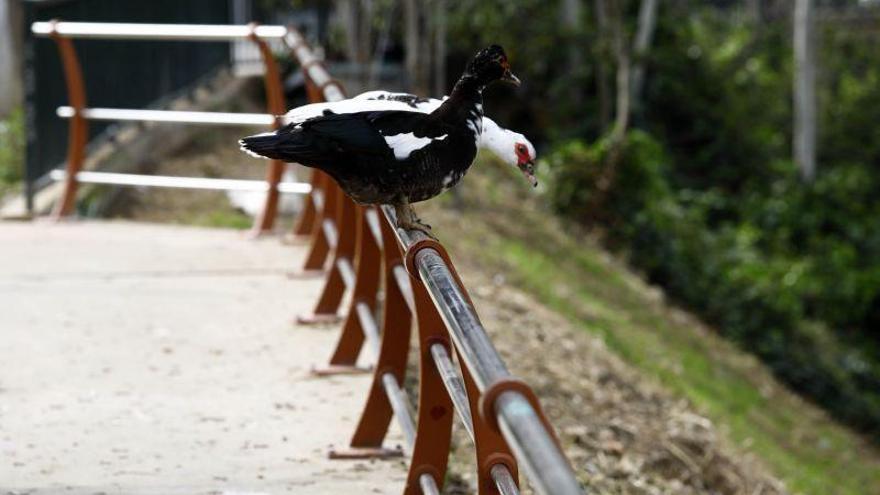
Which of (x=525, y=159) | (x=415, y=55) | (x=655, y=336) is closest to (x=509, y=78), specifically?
(x=525, y=159)

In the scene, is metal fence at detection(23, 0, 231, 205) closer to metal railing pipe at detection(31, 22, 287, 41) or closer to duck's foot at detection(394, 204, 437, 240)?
metal railing pipe at detection(31, 22, 287, 41)

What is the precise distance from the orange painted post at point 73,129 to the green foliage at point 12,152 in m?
1.77

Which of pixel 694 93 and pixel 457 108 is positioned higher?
pixel 457 108

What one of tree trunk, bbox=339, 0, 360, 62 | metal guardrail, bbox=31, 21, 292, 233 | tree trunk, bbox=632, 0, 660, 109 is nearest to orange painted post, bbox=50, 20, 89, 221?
metal guardrail, bbox=31, 21, 292, 233

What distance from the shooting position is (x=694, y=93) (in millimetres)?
21734

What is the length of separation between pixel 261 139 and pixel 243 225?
6.81m

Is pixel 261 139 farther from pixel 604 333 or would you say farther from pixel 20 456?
pixel 604 333

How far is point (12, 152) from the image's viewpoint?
12.1 m

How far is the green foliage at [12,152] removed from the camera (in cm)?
1194

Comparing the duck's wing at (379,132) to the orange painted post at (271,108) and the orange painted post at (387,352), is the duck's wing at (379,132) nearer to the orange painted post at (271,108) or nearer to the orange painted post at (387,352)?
the orange painted post at (387,352)

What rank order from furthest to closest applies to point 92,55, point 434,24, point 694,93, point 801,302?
point 694,93
point 801,302
point 434,24
point 92,55

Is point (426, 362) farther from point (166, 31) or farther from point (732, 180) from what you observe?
point (732, 180)

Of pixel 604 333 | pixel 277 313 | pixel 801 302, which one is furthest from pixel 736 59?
pixel 277 313

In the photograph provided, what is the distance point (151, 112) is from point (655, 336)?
4828 mm
